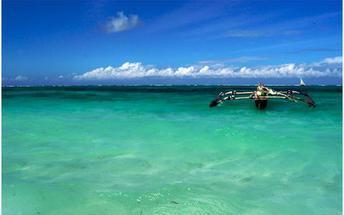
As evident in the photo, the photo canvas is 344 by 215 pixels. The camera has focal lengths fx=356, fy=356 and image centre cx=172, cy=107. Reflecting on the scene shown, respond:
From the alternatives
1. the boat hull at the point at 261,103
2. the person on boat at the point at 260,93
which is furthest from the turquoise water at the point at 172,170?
the boat hull at the point at 261,103

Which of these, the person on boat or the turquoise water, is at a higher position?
the person on boat

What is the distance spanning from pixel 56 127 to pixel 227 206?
9.86 m

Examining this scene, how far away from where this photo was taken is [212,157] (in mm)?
8727

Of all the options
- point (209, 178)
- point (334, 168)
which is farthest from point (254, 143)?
point (209, 178)

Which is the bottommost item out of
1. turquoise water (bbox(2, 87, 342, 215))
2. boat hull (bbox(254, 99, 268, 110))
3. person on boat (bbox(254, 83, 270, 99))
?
turquoise water (bbox(2, 87, 342, 215))

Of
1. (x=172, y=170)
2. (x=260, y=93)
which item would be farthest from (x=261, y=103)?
(x=172, y=170)

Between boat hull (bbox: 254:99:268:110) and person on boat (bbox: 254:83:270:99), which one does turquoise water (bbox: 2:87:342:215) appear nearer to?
person on boat (bbox: 254:83:270:99)

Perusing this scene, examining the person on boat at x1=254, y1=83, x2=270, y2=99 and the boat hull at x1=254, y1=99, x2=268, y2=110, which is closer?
the person on boat at x1=254, y1=83, x2=270, y2=99

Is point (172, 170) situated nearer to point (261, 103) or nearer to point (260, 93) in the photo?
point (260, 93)

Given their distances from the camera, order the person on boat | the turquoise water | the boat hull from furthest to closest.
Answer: the boat hull < the person on boat < the turquoise water

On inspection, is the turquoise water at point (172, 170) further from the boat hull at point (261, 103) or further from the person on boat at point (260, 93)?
the boat hull at point (261, 103)

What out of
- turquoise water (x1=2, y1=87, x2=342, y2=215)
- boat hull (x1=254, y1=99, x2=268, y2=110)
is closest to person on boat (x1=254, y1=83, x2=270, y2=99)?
boat hull (x1=254, y1=99, x2=268, y2=110)

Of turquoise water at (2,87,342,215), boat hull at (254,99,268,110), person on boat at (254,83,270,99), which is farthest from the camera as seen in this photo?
boat hull at (254,99,268,110)

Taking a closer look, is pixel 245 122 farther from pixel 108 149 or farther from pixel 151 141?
pixel 108 149
